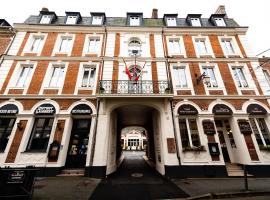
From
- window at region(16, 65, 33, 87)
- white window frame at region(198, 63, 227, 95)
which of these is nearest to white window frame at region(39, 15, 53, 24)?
window at region(16, 65, 33, 87)

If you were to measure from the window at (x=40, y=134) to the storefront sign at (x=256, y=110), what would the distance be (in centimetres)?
1297

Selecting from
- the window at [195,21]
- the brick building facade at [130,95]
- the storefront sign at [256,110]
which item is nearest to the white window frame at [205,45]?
the brick building facade at [130,95]

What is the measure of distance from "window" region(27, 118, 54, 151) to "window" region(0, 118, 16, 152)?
1.33 metres

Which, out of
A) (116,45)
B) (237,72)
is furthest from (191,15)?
(116,45)

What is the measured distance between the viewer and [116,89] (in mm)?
9750

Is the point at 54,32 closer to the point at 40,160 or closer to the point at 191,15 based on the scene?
the point at 40,160

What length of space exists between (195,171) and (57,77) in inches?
434

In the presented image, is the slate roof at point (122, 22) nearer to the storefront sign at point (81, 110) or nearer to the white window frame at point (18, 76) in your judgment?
the white window frame at point (18, 76)

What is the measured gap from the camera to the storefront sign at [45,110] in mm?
8924

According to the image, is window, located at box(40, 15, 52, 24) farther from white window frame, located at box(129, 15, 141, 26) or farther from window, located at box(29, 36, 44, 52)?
white window frame, located at box(129, 15, 141, 26)

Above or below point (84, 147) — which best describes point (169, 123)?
above

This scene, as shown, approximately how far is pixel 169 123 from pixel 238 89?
5.69 meters

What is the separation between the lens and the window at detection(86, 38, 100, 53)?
1149cm

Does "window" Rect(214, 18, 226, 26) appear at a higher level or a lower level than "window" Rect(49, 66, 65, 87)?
higher
